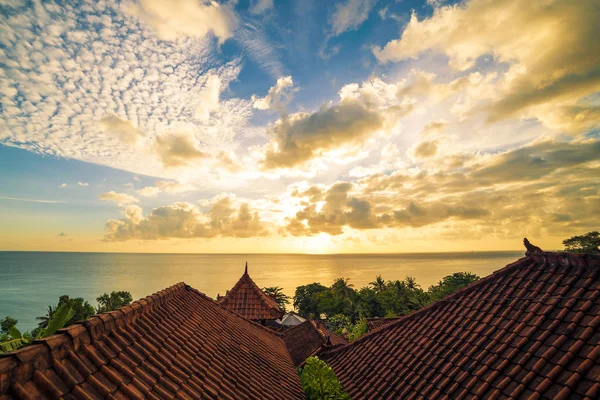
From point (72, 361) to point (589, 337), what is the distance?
743cm

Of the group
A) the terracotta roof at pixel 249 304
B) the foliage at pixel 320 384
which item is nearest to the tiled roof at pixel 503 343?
the foliage at pixel 320 384

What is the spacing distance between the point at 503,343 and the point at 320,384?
4.14 metres

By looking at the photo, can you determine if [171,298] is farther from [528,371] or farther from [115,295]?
[115,295]

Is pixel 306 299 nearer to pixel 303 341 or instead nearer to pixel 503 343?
pixel 303 341

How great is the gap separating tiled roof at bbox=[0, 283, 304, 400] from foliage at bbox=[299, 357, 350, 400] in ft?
1.66

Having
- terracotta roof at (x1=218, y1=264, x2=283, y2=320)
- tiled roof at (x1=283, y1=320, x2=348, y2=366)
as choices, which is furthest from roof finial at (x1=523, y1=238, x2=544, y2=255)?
terracotta roof at (x1=218, y1=264, x2=283, y2=320)

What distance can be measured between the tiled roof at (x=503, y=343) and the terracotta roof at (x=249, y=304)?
31.9 ft

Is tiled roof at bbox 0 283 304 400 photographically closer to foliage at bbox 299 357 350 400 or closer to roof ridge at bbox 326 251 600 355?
foliage at bbox 299 357 350 400

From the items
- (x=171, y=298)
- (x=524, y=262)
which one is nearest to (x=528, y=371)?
(x=524, y=262)

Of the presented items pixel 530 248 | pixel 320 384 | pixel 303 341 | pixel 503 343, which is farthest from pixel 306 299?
pixel 503 343

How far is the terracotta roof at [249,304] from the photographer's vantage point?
57.7ft

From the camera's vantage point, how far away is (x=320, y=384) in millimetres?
6926

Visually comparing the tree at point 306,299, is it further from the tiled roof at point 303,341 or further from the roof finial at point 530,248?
the roof finial at point 530,248

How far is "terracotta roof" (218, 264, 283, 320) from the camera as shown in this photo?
17594 mm
